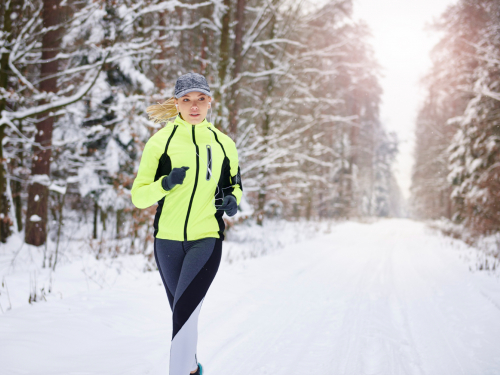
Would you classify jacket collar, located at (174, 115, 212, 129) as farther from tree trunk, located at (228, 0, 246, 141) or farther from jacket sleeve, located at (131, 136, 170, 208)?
tree trunk, located at (228, 0, 246, 141)

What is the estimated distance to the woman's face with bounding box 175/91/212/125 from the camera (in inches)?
91.6

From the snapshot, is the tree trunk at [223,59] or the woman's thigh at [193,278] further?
the tree trunk at [223,59]

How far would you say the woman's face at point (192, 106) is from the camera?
2326 mm

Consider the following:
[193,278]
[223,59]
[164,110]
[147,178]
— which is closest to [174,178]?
[147,178]

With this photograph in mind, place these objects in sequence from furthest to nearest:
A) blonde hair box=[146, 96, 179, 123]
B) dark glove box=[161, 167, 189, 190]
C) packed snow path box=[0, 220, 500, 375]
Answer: packed snow path box=[0, 220, 500, 375] → blonde hair box=[146, 96, 179, 123] → dark glove box=[161, 167, 189, 190]

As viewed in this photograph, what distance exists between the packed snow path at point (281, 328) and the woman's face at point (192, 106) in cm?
220

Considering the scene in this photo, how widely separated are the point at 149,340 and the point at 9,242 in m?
8.22

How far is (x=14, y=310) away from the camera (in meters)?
3.88

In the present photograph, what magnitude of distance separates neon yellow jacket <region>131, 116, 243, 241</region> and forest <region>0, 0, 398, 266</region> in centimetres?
438

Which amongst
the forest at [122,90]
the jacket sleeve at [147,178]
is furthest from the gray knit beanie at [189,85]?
the forest at [122,90]

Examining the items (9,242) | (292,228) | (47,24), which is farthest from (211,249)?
(292,228)

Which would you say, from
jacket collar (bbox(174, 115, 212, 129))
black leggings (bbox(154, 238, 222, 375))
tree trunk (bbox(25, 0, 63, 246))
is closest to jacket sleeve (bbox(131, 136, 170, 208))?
jacket collar (bbox(174, 115, 212, 129))

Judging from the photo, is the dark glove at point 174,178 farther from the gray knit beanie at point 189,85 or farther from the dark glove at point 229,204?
the gray knit beanie at point 189,85

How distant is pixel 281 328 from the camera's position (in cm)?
391
